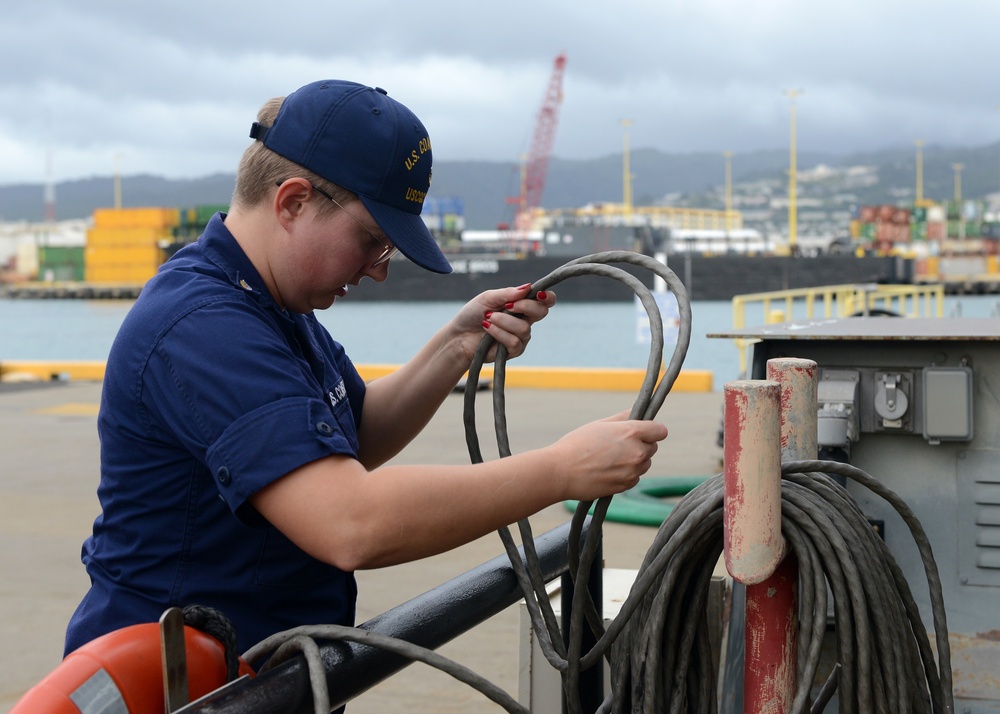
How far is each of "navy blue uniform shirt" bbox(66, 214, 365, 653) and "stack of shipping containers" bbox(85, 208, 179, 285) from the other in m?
81.4

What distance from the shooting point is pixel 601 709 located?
6.00 ft

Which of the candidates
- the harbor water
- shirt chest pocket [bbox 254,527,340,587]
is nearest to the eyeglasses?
shirt chest pocket [bbox 254,527,340,587]

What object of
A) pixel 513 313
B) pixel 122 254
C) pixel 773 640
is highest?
pixel 122 254

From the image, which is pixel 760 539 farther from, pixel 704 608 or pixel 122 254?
pixel 122 254

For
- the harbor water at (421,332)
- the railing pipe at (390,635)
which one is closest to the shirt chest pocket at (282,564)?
the railing pipe at (390,635)

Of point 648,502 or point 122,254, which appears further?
point 122,254

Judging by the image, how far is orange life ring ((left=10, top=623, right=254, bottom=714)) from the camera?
1.22m

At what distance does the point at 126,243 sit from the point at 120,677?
83531 mm

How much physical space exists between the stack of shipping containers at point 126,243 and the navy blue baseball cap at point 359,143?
81.4 meters

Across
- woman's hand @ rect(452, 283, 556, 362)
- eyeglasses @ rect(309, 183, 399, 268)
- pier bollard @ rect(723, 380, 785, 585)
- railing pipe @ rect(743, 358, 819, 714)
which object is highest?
eyeglasses @ rect(309, 183, 399, 268)

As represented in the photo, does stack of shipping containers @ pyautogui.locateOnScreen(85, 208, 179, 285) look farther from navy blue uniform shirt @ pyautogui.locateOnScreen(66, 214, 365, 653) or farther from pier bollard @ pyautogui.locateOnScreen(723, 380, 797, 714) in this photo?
pier bollard @ pyautogui.locateOnScreen(723, 380, 797, 714)

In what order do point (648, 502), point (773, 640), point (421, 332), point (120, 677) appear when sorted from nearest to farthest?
point (120, 677) → point (773, 640) → point (648, 502) → point (421, 332)

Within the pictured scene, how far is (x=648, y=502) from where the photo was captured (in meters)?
6.55

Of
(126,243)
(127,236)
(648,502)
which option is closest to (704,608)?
(648,502)
